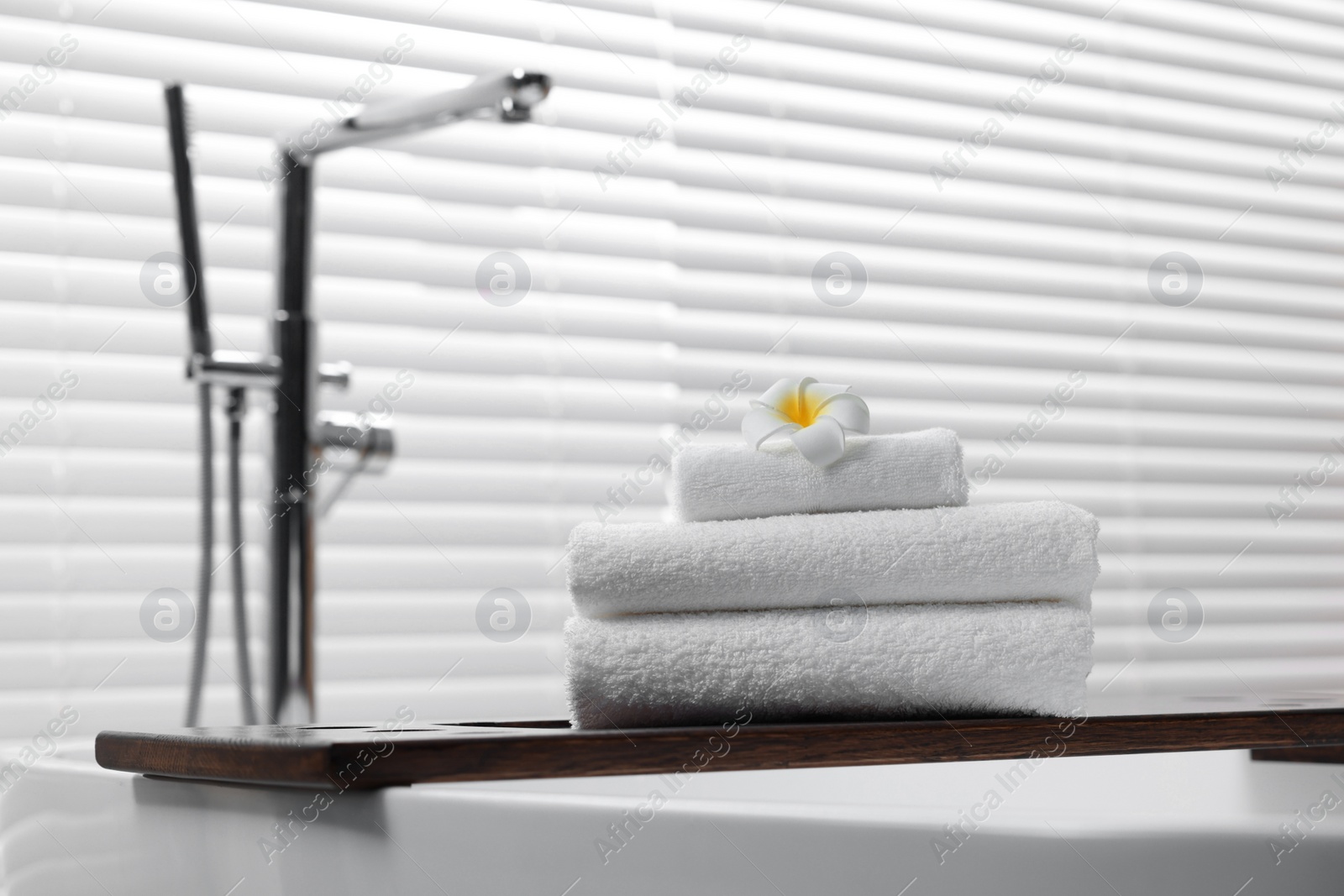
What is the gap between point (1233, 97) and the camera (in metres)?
1.85

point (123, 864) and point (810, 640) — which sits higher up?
point (810, 640)

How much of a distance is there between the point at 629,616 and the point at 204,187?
0.86 meters

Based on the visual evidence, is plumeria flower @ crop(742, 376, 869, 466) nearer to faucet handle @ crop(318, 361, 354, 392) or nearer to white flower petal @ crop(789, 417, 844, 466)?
white flower petal @ crop(789, 417, 844, 466)

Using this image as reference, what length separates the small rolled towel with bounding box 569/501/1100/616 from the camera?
54 cm

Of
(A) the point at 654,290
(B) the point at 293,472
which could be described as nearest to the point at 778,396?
(B) the point at 293,472

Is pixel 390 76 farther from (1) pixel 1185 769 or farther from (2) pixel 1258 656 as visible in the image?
(2) pixel 1258 656

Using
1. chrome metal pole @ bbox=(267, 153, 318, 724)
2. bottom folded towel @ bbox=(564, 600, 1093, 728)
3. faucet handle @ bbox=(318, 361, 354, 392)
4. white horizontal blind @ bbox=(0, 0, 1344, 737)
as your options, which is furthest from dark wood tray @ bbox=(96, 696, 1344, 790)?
white horizontal blind @ bbox=(0, 0, 1344, 737)

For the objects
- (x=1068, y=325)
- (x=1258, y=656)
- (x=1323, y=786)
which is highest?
(x=1068, y=325)

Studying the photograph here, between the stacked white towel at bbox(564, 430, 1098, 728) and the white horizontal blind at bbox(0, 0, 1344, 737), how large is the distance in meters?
0.68

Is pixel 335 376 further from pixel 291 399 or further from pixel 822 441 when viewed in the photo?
pixel 822 441

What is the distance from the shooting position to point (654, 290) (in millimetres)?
1412

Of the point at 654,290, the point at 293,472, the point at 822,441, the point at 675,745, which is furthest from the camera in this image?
the point at 654,290

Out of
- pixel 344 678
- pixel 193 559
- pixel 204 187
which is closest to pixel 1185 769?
pixel 344 678

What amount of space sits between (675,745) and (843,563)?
124 mm
